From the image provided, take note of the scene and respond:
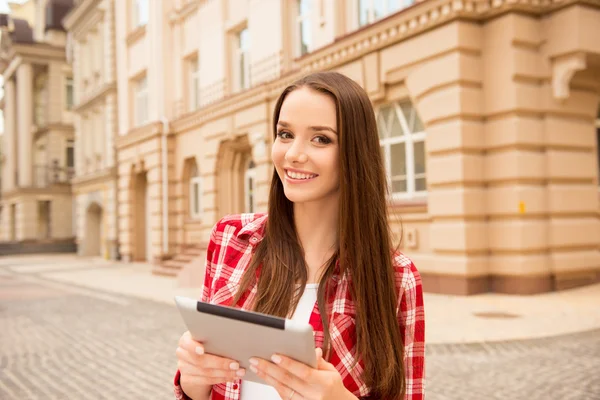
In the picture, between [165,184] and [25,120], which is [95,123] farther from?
[25,120]

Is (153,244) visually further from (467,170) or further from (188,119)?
(467,170)

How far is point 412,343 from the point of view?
164 cm

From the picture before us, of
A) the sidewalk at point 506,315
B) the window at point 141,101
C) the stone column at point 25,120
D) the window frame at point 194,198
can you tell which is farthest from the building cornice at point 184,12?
the stone column at point 25,120

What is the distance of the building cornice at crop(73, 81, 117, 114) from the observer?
23.6 meters

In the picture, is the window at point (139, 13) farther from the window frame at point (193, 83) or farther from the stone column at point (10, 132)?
the stone column at point (10, 132)

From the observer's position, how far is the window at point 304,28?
13812 millimetres

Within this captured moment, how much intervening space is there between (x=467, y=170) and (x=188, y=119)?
10.9m

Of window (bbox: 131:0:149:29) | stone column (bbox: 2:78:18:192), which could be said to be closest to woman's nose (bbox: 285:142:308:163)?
window (bbox: 131:0:149:29)

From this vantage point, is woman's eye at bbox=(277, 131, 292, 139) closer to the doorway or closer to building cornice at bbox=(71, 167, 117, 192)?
building cornice at bbox=(71, 167, 117, 192)

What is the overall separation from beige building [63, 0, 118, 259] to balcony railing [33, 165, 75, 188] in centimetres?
566

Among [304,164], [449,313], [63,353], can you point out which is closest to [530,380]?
[449,313]

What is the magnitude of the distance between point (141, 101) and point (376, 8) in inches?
506

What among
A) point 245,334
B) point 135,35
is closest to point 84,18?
point 135,35

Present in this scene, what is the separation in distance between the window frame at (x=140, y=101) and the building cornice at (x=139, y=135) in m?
0.73
